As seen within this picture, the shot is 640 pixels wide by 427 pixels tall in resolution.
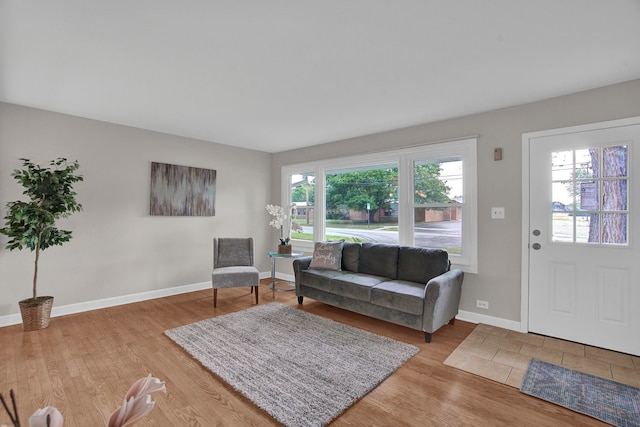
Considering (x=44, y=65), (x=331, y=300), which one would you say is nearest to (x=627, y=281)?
(x=331, y=300)

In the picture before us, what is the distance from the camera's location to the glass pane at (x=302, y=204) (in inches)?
212

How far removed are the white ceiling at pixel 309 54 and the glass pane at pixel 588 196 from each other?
90 cm

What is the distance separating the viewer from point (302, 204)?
5539mm

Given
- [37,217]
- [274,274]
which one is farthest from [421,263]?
[37,217]

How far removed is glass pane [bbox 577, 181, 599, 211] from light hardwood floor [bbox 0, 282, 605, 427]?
5.47 ft

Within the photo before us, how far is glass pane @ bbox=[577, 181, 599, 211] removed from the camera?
2.86 meters

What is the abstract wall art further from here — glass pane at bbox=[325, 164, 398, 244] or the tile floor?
the tile floor

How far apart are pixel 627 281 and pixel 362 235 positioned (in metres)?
2.95

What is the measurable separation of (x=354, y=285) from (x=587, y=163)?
2.59 meters

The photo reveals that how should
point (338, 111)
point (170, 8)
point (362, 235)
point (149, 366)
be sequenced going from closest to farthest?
point (170, 8), point (149, 366), point (338, 111), point (362, 235)

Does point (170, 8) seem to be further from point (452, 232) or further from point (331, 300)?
point (452, 232)

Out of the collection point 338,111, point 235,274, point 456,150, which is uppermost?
point 338,111

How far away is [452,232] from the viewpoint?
3.73 meters

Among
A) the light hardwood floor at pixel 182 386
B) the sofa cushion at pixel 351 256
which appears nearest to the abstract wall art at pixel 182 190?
the light hardwood floor at pixel 182 386
